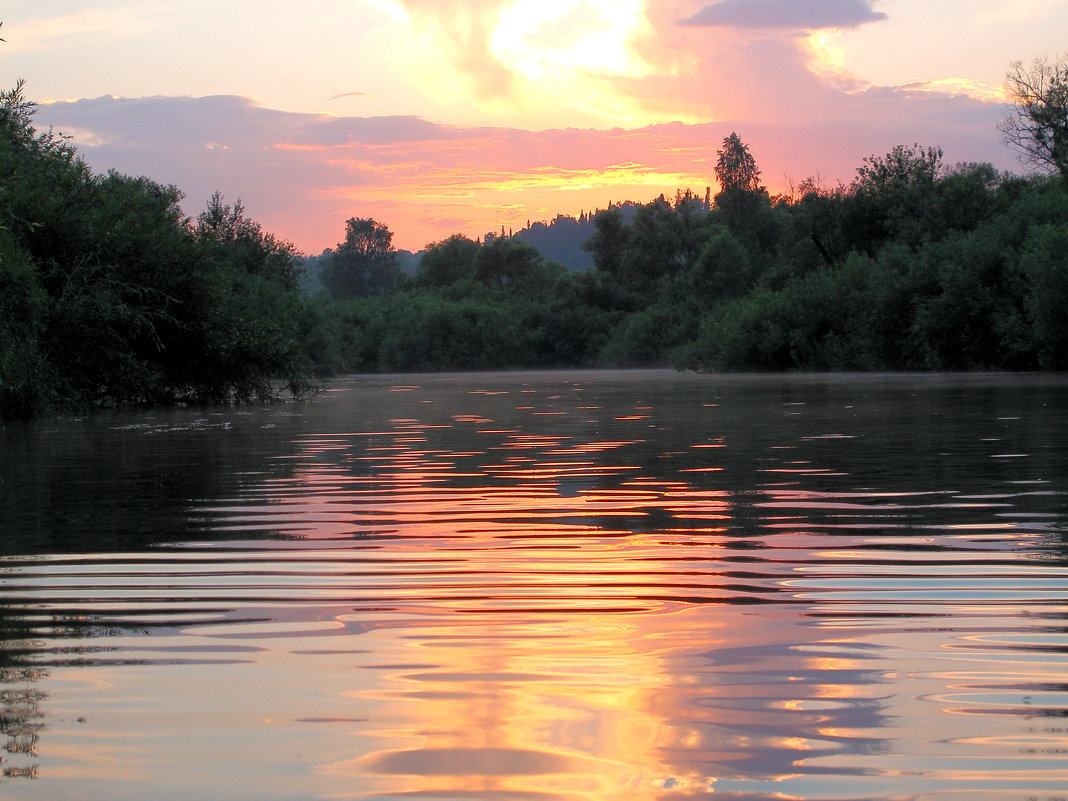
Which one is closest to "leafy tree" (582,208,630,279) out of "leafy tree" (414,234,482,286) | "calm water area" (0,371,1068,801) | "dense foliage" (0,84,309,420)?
"leafy tree" (414,234,482,286)

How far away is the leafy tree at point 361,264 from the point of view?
604 feet

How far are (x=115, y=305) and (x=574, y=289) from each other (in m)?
83.5

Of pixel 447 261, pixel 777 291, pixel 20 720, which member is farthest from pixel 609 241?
pixel 20 720

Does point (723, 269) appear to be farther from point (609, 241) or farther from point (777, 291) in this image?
point (609, 241)

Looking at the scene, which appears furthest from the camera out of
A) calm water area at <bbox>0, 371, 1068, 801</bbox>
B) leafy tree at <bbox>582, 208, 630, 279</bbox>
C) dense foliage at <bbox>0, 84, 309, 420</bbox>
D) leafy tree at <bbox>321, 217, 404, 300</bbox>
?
leafy tree at <bbox>321, 217, 404, 300</bbox>

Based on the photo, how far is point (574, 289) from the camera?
370ft

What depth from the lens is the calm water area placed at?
12.0ft

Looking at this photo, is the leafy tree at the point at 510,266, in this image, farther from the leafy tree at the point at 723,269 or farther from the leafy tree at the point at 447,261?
the leafy tree at the point at 723,269

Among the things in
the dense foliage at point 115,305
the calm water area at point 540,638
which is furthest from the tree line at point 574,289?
the calm water area at point 540,638

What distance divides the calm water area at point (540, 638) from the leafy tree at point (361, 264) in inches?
6837

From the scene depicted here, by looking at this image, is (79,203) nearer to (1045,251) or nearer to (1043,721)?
(1043,721)

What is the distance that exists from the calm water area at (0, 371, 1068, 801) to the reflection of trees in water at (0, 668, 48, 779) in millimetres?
15

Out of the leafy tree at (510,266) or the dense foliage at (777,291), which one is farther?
the leafy tree at (510,266)

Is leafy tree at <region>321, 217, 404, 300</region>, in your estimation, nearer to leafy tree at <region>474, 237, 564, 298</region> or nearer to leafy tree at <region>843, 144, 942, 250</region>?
leafy tree at <region>474, 237, 564, 298</region>
